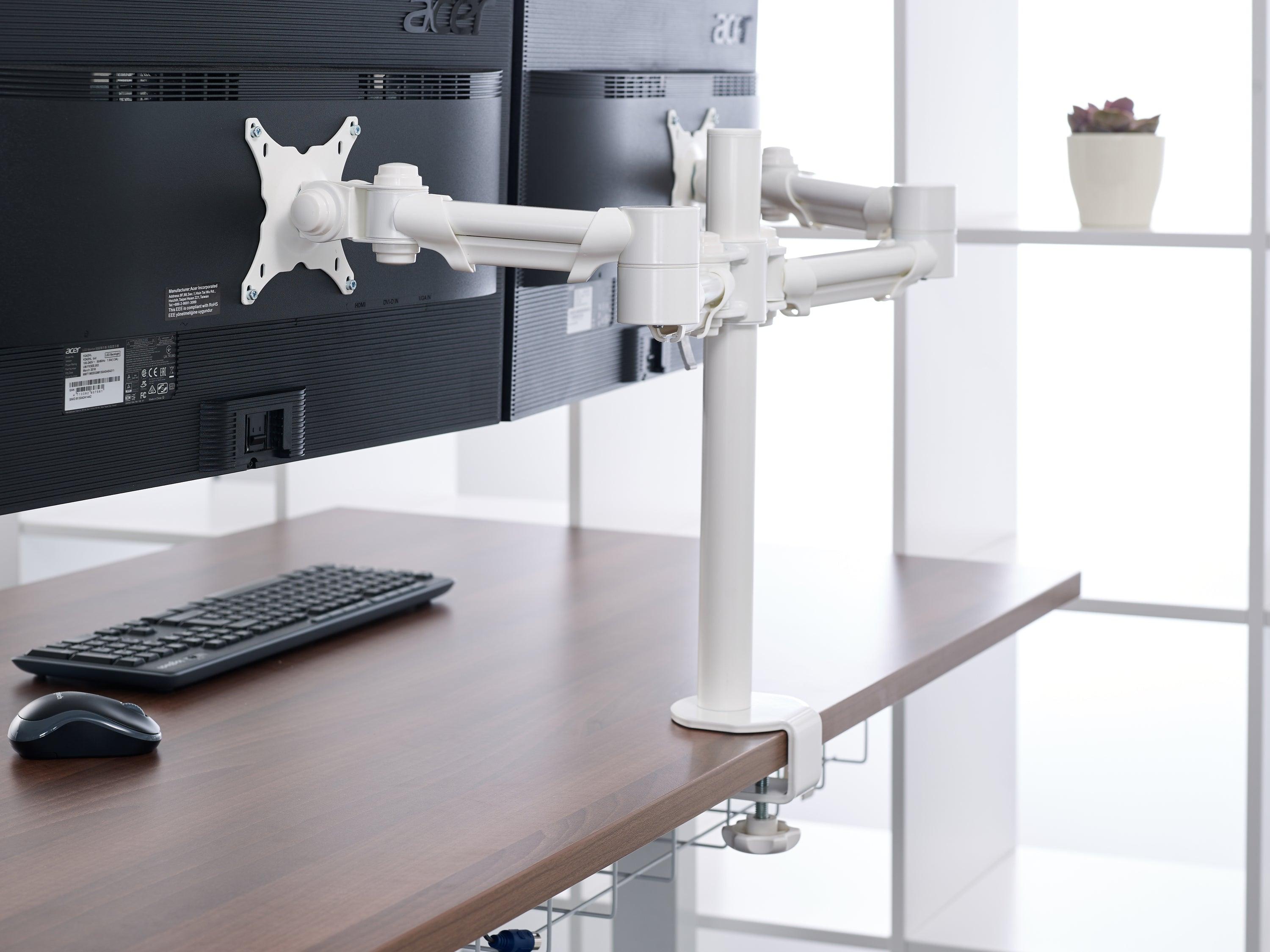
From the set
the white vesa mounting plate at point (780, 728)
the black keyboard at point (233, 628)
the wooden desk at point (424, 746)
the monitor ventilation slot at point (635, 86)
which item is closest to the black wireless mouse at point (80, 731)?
the wooden desk at point (424, 746)

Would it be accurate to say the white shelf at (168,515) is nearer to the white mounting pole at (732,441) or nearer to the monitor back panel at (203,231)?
the monitor back panel at (203,231)

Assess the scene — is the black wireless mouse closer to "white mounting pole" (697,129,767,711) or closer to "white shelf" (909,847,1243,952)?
"white mounting pole" (697,129,767,711)

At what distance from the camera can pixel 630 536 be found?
6.27ft

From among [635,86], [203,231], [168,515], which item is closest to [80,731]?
[203,231]

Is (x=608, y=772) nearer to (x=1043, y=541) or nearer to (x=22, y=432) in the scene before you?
(x=22, y=432)

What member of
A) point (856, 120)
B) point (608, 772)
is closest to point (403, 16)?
point (608, 772)

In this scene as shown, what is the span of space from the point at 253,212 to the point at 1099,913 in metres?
1.51

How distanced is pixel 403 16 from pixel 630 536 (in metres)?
0.87

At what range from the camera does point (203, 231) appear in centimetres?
103

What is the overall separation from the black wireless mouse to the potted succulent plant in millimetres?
1318

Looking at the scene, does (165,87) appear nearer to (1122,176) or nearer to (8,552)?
(8,552)

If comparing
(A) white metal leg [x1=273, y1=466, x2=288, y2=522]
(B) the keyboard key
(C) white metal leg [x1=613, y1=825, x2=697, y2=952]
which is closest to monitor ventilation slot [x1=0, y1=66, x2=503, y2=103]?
(B) the keyboard key

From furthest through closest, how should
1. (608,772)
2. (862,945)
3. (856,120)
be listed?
(856,120), (862,945), (608,772)

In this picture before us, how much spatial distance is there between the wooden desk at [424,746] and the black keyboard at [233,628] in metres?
0.02
